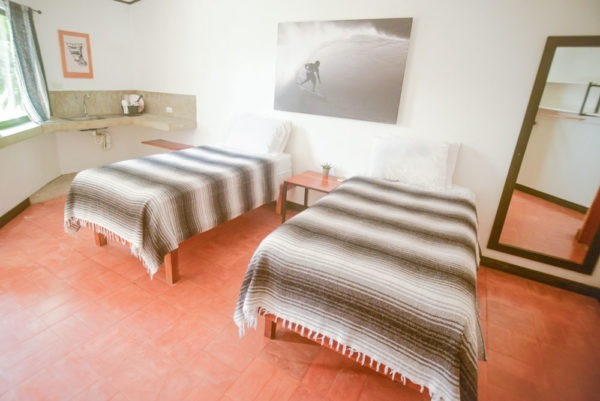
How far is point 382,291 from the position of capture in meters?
1.36

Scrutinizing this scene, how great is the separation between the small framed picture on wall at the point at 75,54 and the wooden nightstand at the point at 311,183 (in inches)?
125

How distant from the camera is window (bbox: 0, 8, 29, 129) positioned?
3.14 metres

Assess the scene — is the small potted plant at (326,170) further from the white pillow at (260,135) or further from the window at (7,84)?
the window at (7,84)

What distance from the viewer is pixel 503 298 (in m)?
2.44

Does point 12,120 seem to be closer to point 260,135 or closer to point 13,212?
point 13,212

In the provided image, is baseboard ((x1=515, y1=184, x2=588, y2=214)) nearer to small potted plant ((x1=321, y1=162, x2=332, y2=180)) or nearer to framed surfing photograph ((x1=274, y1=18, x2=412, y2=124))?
framed surfing photograph ((x1=274, y1=18, x2=412, y2=124))

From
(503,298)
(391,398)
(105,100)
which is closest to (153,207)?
(391,398)

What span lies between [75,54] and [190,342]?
415 centimetres

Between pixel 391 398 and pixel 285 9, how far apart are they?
3.50 meters

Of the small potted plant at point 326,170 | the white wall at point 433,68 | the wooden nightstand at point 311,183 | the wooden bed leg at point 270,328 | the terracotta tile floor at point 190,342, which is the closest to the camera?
the terracotta tile floor at point 190,342

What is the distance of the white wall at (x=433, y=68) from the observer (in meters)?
2.44

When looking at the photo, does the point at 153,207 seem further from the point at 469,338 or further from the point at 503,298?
the point at 503,298

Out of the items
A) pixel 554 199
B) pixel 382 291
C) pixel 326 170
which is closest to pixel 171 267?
pixel 382 291

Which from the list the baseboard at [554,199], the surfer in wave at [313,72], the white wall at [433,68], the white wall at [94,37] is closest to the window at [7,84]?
the white wall at [94,37]
